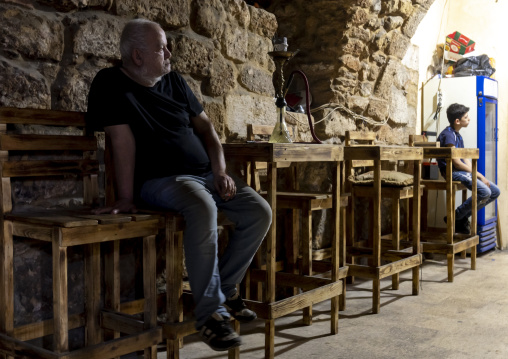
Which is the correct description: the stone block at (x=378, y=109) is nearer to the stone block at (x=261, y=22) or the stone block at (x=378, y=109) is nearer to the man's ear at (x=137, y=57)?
the stone block at (x=261, y=22)

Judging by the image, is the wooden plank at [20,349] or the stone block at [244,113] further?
the stone block at [244,113]

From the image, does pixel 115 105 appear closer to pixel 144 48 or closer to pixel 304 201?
pixel 144 48

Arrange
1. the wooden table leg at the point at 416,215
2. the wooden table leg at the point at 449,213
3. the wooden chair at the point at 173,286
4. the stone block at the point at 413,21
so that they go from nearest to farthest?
1. the wooden chair at the point at 173,286
2. the wooden table leg at the point at 416,215
3. the wooden table leg at the point at 449,213
4. the stone block at the point at 413,21

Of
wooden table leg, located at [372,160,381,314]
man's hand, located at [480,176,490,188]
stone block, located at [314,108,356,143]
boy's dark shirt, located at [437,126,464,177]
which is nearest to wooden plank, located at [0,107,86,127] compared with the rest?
wooden table leg, located at [372,160,381,314]

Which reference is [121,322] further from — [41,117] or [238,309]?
[41,117]

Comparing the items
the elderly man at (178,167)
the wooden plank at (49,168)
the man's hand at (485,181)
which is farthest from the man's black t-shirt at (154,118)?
the man's hand at (485,181)

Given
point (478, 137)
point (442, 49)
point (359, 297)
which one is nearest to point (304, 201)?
point (359, 297)

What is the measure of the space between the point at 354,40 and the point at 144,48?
7.23 feet

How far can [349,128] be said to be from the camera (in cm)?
403

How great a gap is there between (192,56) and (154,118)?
2.11ft

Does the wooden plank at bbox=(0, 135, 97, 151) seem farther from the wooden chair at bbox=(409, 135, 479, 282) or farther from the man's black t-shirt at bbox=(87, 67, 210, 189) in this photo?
the wooden chair at bbox=(409, 135, 479, 282)

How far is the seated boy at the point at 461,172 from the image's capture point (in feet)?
14.2

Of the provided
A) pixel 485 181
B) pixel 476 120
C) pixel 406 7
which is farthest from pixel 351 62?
pixel 485 181

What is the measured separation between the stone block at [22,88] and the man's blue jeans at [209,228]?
48 cm
